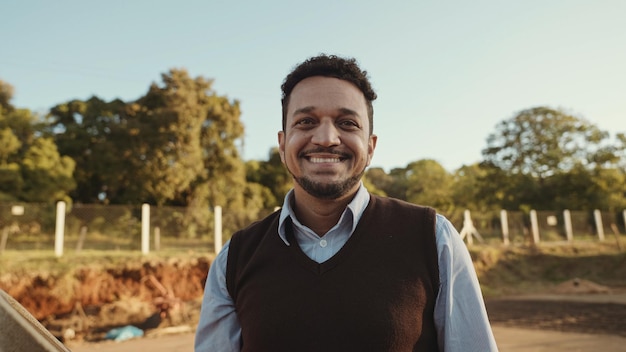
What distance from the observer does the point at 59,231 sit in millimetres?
11516

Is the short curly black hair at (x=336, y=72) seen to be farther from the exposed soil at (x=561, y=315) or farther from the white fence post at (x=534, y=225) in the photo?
the white fence post at (x=534, y=225)

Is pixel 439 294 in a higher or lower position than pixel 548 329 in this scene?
higher

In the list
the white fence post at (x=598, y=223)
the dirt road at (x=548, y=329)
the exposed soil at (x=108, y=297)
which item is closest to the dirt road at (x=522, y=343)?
the dirt road at (x=548, y=329)

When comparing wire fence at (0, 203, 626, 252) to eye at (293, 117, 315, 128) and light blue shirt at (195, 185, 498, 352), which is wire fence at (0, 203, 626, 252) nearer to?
light blue shirt at (195, 185, 498, 352)

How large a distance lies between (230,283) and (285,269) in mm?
222

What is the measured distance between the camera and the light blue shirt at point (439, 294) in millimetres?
1161

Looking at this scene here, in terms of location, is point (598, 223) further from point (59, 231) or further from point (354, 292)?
point (354, 292)

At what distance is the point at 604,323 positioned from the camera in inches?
402

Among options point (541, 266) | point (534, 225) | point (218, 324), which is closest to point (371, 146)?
point (218, 324)

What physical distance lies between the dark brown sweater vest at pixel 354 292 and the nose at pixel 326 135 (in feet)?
0.83

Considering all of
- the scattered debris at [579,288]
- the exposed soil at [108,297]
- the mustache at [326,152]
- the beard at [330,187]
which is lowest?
the scattered debris at [579,288]

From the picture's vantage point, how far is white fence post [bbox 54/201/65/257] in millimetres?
11359

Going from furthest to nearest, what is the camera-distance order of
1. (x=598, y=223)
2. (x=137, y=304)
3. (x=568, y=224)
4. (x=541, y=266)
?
(x=598, y=223), (x=568, y=224), (x=541, y=266), (x=137, y=304)

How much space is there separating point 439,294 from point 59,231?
1265 cm
